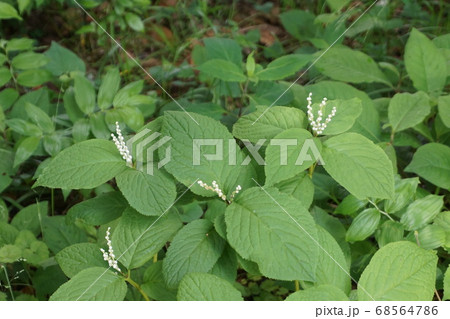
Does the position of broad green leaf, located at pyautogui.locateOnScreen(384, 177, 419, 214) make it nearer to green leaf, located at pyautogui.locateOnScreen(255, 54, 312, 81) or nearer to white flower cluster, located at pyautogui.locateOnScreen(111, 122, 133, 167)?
green leaf, located at pyautogui.locateOnScreen(255, 54, 312, 81)

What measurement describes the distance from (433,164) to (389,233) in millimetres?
373

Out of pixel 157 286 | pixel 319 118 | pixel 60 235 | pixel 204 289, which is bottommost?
pixel 60 235

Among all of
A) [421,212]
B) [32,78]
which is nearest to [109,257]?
[421,212]

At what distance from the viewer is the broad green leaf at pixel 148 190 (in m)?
1.15

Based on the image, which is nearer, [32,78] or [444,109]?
[444,109]

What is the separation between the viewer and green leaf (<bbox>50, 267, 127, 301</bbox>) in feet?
3.59

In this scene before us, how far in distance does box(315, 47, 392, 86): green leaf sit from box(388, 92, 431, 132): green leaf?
33 centimetres

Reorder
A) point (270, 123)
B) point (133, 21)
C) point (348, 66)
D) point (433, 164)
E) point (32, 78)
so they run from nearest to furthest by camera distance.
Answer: point (270, 123)
point (433, 164)
point (348, 66)
point (32, 78)
point (133, 21)

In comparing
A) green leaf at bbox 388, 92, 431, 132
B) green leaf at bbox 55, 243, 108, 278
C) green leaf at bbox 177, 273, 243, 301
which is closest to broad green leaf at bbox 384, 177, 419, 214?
green leaf at bbox 388, 92, 431, 132

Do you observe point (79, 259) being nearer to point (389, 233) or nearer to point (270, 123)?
point (270, 123)

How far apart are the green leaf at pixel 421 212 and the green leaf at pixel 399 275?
7.8 inches

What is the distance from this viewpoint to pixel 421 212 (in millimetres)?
1382

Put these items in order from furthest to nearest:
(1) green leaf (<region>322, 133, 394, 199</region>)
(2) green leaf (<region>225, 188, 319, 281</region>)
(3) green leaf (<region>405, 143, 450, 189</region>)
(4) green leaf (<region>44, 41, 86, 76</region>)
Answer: (4) green leaf (<region>44, 41, 86, 76</region>) → (3) green leaf (<region>405, 143, 450, 189</region>) → (1) green leaf (<region>322, 133, 394, 199</region>) → (2) green leaf (<region>225, 188, 319, 281</region>)
